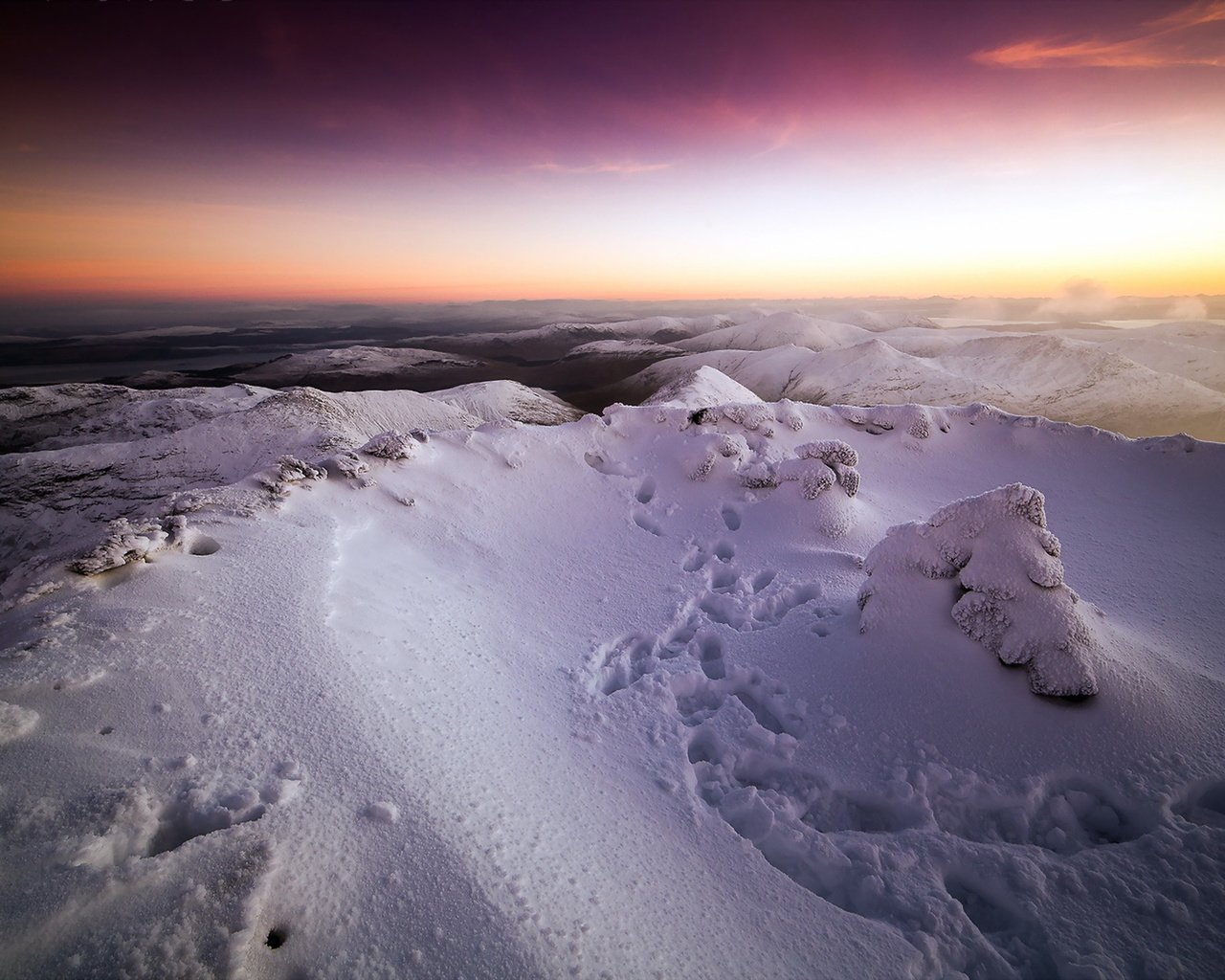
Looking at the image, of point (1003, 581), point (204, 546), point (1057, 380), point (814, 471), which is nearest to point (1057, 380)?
point (1057, 380)

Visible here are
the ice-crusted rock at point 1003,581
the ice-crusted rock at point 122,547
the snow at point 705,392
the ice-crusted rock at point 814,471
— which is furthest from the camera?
the snow at point 705,392

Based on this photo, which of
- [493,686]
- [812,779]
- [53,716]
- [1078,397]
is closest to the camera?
[53,716]

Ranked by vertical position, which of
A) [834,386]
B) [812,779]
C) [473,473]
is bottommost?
[834,386]

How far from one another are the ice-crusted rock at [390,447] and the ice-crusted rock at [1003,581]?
1317 cm

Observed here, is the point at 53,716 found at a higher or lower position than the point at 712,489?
higher

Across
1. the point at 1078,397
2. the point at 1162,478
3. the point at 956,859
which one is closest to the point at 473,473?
the point at 956,859

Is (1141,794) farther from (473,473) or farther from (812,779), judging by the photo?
(473,473)

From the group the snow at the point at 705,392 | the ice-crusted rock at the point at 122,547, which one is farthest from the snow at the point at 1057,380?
Result: the ice-crusted rock at the point at 122,547

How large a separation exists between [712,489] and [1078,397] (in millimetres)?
162925

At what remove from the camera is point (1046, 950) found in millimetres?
5602

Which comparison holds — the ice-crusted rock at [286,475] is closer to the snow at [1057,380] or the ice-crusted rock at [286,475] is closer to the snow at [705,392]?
the snow at [705,392]

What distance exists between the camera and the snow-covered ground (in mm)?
5121

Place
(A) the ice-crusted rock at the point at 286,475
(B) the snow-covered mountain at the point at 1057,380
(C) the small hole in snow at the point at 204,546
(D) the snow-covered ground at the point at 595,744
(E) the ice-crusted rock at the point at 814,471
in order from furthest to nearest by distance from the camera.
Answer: (B) the snow-covered mountain at the point at 1057,380
(E) the ice-crusted rock at the point at 814,471
(A) the ice-crusted rock at the point at 286,475
(C) the small hole in snow at the point at 204,546
(D) the snow-covered ground at the point at 595,744

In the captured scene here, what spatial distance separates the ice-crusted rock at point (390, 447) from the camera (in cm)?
1548
